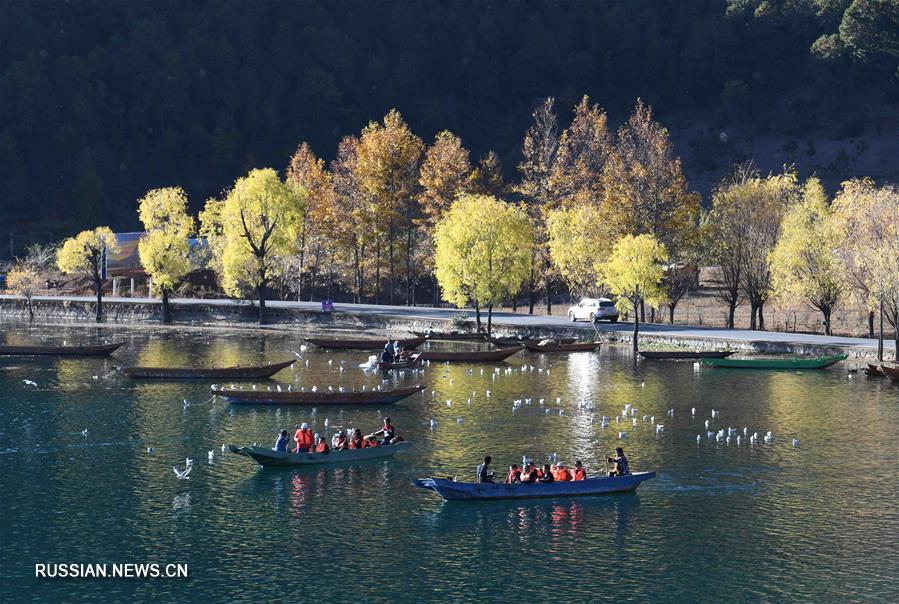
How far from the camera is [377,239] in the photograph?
125 metres

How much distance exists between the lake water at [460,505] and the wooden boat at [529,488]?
0.46m

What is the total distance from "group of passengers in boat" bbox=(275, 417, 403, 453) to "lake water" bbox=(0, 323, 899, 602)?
3.69ft

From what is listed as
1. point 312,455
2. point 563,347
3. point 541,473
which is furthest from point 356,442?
point 563,347

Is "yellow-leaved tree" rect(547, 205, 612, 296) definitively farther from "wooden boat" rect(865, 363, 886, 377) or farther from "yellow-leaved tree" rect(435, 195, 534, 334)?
"wooden boat" rect(865, 363, 886, 377)

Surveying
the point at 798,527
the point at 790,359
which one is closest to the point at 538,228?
the point at 790,359

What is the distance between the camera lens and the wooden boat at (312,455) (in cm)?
5000

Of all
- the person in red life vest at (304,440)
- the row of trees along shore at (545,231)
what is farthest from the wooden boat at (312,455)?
the row of trees along shore at (545,231)

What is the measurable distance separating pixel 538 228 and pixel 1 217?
394 ft

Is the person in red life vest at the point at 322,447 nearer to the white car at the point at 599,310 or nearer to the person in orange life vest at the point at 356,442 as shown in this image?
the person in orange life vest at the point at 356,442

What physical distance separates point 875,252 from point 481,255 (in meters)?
35.2

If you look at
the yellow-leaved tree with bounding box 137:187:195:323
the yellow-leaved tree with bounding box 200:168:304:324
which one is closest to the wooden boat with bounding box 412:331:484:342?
the yellow-leaved tree with bounding box 200:168:304:324

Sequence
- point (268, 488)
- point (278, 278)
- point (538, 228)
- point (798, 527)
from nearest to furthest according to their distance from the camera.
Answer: point (798, 527)
point (268, 488)
point (538, 228)
point (278, 278)

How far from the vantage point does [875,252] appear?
82.4m

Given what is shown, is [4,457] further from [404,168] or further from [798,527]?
[404,168]
